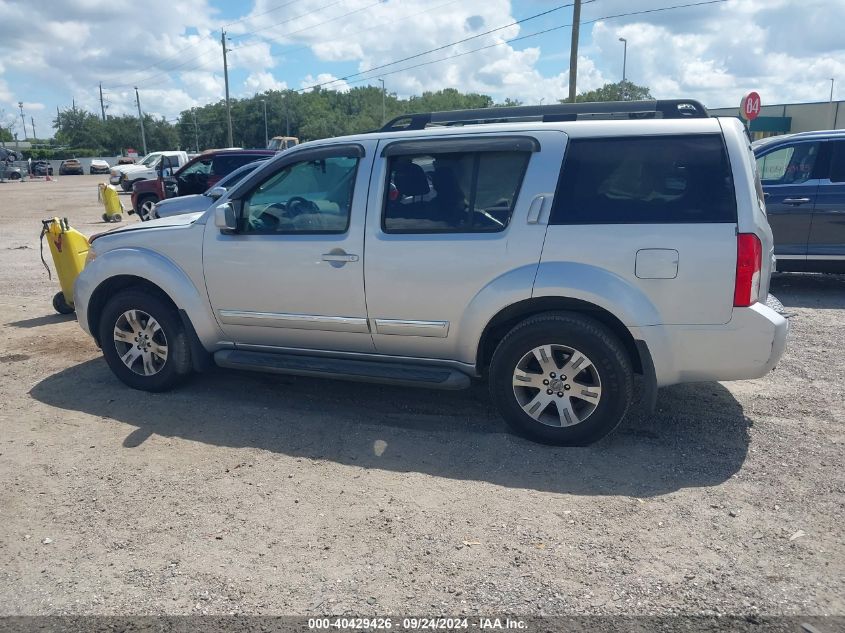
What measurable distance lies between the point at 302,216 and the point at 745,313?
292 centimetres

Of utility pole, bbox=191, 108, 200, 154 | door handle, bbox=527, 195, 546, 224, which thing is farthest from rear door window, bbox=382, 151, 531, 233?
utility pole, bbox=191, 108, 200, 154

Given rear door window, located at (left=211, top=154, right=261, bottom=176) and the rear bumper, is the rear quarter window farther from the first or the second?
rear door window, located at (left=211, top=154, right=261, bottom=176)

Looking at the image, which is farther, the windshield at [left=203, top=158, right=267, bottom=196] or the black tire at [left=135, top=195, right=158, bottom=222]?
the black tire at [left=135, top=195, right=158, bottom=222]

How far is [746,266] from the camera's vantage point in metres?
3.87

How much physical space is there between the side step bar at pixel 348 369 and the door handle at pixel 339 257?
72cm

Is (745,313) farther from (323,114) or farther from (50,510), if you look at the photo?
(323,114)

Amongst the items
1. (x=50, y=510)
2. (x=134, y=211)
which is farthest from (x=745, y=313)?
(x=134, y=211)

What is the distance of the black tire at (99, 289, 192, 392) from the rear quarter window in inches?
117

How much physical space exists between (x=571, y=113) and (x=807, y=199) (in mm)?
5049

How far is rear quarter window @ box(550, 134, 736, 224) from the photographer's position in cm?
393

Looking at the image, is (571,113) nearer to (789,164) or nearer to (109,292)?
(109,292)

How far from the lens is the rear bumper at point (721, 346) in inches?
155

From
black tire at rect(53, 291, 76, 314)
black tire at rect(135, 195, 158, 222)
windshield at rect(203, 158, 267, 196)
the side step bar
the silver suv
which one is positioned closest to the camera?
the silver suv

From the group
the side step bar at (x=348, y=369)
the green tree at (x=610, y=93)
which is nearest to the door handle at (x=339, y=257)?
the side step bar at (x=348, y=369)
